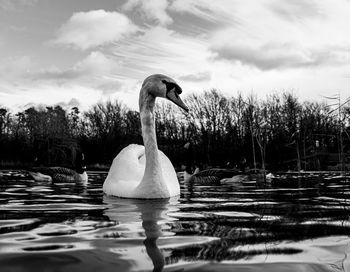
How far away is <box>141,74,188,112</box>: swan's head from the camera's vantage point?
22.3ft

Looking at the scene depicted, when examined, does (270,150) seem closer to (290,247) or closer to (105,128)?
(105,128)

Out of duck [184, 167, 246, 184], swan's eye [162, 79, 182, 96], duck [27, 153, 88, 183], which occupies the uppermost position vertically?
swan's eye [162, 79, 182, 96]

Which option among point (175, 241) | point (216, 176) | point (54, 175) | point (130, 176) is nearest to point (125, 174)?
point (130, 176)

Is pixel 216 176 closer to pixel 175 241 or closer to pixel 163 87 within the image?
pixel 163 87

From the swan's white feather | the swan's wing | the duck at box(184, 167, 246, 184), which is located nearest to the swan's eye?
the swan's white feather

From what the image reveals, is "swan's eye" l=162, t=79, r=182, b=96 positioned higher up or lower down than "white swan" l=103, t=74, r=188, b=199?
higher up

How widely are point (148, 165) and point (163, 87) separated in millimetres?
1280

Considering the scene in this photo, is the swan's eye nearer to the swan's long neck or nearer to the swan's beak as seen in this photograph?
the swan's beak

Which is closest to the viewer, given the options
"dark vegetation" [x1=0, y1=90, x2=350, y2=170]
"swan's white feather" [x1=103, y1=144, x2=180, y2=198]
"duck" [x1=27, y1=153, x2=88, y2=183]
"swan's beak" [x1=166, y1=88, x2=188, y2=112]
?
"swan's beak" [x1=166, y1=88, x2=188, y2=112]

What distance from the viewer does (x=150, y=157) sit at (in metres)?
6.57

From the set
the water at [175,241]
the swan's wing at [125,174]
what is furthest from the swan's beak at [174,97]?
the water at [175,241]

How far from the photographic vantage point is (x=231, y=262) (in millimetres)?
2352

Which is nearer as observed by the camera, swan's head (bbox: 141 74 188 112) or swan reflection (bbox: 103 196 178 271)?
swan reflection (bbox: 103 196 178 271)

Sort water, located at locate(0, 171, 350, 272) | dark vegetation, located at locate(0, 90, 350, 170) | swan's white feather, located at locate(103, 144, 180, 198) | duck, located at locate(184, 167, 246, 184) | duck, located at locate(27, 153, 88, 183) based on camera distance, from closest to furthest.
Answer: water, located at locate(0, 171, 350, 272)
swan's white feather, located at locate(103, 144, 180, 198)
duck, located at locate(184, 167, 246, 184)
duck, located at locate(27, 153, 88, 183)
dark vegetation, located at locate(0, 90, 350, 170)
